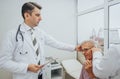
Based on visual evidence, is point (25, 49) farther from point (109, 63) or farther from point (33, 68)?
point (109, 63)

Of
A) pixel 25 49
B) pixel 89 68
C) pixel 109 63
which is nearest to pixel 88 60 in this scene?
pixel 89 68

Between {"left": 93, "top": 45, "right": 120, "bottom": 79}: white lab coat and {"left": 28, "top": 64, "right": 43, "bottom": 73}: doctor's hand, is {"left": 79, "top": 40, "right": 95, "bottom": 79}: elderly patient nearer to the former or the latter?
{"left": 93, "top": 45, "right": 120, "bottom": 79}: white lab coat

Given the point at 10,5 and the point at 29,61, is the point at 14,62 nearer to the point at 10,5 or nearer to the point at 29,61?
the point at 29,61

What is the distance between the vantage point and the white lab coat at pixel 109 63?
0.93m

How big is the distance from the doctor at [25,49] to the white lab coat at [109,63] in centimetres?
61

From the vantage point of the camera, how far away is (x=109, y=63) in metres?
0.95

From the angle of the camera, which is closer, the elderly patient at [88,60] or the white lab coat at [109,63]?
the white lab coat at [109,63]

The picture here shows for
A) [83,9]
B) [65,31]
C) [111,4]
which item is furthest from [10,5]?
[111,4]

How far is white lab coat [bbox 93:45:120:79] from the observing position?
Answer: 931 mm

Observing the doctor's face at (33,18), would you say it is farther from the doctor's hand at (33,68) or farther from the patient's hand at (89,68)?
the patient's hand at (89,68)

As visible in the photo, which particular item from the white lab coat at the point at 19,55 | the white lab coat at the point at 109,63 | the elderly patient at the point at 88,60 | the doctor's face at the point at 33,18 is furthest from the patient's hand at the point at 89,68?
the doctor's face at the point at 33,18

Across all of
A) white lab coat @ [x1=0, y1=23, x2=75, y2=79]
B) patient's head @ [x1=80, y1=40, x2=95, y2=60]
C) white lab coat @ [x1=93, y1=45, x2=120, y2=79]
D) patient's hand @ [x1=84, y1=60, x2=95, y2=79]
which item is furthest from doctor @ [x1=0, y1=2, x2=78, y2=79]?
white lab coat @ [x1=93, y1=45, x2=120, y2=79]

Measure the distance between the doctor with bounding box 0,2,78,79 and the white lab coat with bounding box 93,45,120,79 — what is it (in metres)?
0.61

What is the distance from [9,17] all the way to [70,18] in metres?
1.32
